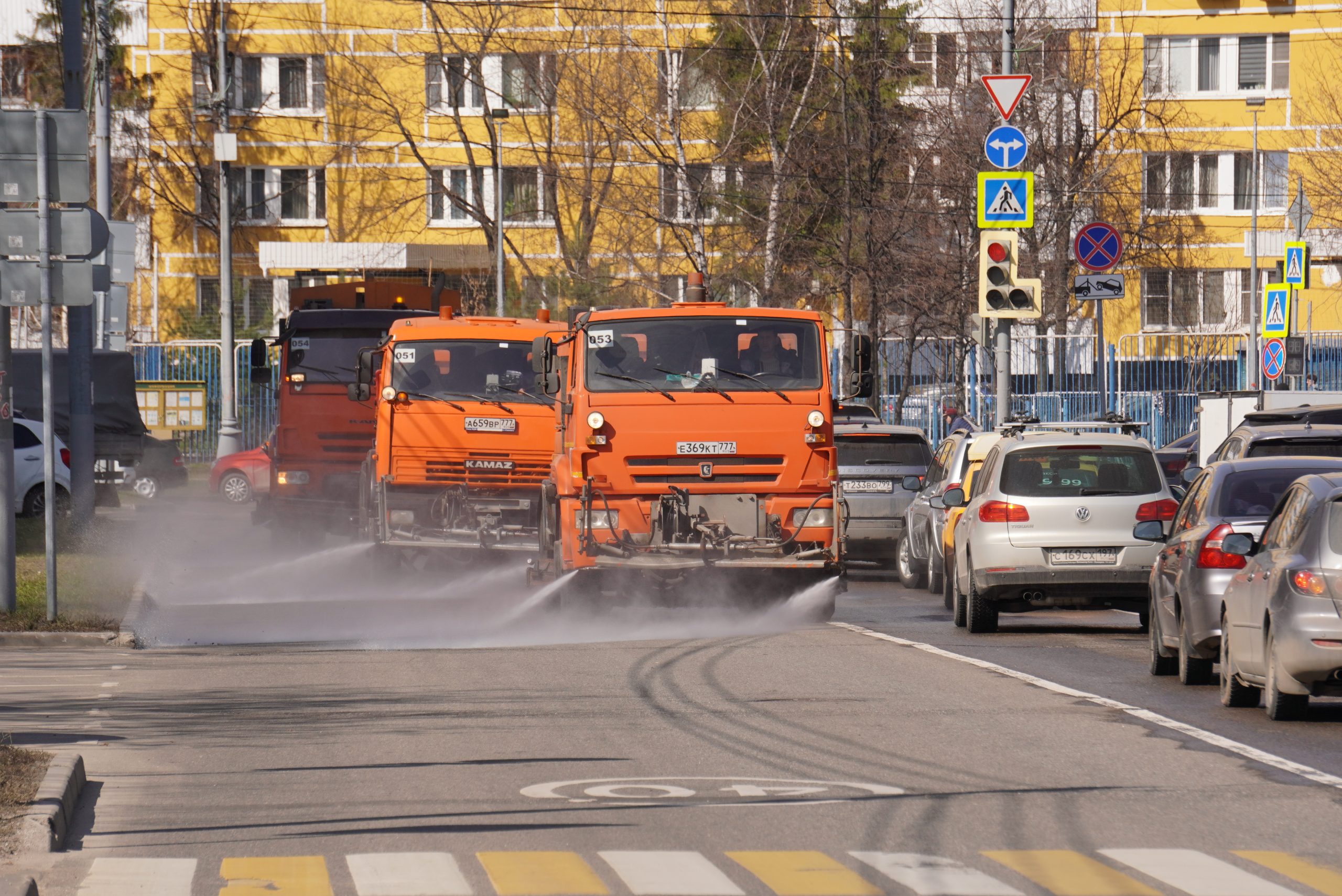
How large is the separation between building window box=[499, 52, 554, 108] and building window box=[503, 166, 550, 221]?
2151mm

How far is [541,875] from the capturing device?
744 cm

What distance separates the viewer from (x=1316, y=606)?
11.2m

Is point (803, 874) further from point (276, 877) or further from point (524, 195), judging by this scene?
point (524, 195)

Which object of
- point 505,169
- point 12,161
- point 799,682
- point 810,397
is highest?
point 505,169

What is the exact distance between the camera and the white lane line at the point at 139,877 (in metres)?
7.20

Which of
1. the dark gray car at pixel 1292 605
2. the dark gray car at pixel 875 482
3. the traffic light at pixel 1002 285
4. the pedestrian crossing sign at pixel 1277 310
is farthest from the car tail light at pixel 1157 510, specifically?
the pedestrian crossing sign at pixel 1277 310

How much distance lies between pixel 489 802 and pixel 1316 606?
485 centimetres

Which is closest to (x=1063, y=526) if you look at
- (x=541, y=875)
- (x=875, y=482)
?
(x=875, y=482)

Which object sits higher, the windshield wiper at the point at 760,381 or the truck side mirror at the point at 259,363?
the truck side mirror at the point at 259,363

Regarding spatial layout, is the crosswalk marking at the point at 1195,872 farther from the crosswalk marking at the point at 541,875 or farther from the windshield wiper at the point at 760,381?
the windshield wiper at the point at 760,381

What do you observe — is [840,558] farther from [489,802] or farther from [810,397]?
[489,802]

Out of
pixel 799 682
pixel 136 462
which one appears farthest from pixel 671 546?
pixel 136 462

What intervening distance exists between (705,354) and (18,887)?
11.5 metres

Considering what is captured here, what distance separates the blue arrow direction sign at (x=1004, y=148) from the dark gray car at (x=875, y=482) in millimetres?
3703
